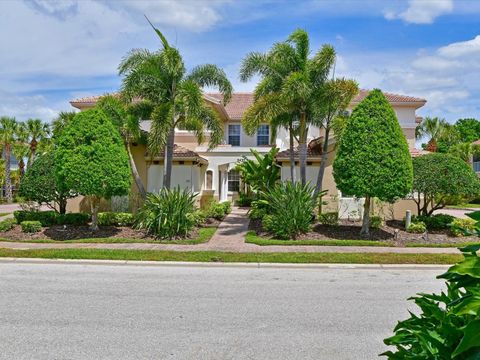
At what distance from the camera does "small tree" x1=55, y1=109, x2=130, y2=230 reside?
1628 centimetres

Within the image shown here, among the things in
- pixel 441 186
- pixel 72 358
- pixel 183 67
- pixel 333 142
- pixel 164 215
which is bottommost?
pixel 72 358

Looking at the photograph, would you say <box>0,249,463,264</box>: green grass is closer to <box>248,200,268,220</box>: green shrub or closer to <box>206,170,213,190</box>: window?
<box>248,200,268,220</box>: green shrub

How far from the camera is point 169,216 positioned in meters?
16.4

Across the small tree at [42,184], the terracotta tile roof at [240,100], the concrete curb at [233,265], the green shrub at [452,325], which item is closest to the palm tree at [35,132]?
the terracotta tile roof at [240,100]

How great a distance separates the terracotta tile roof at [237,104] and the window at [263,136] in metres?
1.77

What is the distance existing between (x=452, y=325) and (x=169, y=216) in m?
14.6

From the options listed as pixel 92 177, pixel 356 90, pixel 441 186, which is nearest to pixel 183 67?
pixel 92 177

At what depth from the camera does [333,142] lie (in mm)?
21859

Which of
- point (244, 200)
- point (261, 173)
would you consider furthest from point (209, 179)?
point (261, 173)

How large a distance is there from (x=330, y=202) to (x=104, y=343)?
1714 centimetres

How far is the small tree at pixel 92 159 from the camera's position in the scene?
53.4 feet

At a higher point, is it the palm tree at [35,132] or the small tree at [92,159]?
the palm tree at [35,132]

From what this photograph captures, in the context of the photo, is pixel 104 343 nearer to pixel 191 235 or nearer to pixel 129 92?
pixel 191 235

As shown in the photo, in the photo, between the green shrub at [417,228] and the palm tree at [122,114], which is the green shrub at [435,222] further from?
the palm tree at [122,114]
